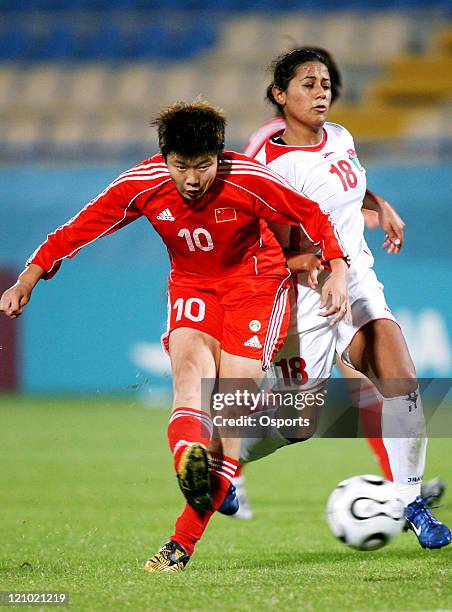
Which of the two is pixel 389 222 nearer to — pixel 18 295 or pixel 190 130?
pixel 190 130

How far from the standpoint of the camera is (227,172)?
470 centimetres

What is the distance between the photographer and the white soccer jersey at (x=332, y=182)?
543 centimetres

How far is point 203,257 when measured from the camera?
484 cm

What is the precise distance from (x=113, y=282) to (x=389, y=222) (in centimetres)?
809

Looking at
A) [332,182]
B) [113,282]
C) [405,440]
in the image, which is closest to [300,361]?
[405,440]

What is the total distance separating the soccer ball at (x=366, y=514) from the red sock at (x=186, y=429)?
0.68 m

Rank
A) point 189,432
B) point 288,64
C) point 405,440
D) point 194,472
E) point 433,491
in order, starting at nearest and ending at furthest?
point 194,472, point 189,432, point 405,440, point 288,64, point 433,491

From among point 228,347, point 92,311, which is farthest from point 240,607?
point 92,311

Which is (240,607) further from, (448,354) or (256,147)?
(448,354)

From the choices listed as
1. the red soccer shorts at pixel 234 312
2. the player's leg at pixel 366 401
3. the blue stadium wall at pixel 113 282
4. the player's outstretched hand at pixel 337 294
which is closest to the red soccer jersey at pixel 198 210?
the player's outstretched hand at pixel 337 294

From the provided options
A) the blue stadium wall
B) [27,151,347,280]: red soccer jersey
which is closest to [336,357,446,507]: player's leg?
[27,151,347,280]: red soccer jersey

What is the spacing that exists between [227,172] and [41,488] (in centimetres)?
358

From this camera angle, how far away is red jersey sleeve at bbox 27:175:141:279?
185 inches

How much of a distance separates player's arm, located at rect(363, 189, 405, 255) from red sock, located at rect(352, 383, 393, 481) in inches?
37.3
